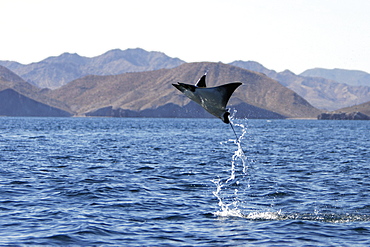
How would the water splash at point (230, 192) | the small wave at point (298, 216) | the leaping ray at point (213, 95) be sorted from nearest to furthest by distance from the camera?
the leaping ray at point (213, 95), the small wave at point (298, 216), the water splash at point (230, 192)

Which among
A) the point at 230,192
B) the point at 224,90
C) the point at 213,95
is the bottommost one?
the point at 230,192

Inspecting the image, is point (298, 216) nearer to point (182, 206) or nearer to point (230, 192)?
point (182, 206)

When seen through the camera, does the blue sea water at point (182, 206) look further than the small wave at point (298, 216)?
A: No

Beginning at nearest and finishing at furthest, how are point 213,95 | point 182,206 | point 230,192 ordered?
point 213,95
point 182,206
point 230,192

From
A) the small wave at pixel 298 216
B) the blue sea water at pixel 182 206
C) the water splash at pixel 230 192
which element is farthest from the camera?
the water splash at pixel 230 192

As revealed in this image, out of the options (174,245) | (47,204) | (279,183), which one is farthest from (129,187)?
(174,245)

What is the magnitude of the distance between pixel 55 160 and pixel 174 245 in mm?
27981

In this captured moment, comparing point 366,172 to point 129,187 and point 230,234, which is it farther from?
point 230,234

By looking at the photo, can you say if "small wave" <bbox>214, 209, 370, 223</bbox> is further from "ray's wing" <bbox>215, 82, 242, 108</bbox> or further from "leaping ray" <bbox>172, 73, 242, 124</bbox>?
"ray's wing" <bbox>215, 82, 242, 108</bbox>

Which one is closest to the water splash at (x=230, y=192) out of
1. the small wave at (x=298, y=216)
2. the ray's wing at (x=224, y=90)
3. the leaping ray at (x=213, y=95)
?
the small wave at (x=298, y=216)

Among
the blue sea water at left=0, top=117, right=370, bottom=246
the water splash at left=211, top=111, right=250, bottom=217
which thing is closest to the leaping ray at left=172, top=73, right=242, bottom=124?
the blue sea water at left=0, top=117, right=370, bottom=246

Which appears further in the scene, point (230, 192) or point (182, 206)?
point (230, 192)

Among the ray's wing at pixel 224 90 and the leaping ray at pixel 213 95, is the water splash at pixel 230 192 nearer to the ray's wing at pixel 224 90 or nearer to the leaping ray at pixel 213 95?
the leaping ray at pixel 213 95

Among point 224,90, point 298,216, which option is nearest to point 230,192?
point 298,216
